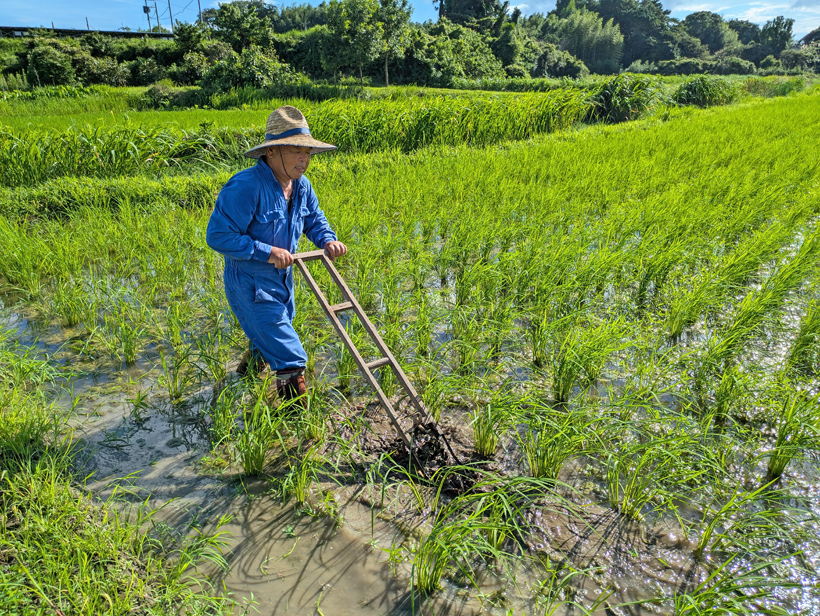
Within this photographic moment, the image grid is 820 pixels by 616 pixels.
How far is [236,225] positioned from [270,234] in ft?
0.61

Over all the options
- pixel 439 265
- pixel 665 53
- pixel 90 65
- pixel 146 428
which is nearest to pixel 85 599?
pixel 146 428

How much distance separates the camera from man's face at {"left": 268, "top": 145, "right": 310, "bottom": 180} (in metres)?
2.27

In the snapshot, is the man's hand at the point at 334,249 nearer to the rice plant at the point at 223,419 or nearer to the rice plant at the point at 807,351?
the rice plant at the point at 223,419

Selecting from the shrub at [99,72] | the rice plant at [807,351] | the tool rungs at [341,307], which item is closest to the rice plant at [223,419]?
the tool rungs at [341,307]

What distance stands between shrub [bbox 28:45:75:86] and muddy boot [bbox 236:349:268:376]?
22.6 metres

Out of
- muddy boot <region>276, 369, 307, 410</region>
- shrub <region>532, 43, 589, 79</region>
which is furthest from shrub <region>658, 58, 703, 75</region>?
muddy boot <region>276, 369, 307, 410</region>

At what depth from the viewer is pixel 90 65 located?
65.6 ft

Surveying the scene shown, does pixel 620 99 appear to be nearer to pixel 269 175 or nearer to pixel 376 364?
pixel 269 175

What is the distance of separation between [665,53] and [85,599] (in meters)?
76.6

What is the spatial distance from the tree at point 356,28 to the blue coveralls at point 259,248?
55.8ft

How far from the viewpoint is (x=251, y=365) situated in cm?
254

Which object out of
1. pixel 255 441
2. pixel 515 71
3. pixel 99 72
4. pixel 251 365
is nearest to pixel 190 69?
pixel 99 72

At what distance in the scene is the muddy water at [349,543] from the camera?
159 centimetres

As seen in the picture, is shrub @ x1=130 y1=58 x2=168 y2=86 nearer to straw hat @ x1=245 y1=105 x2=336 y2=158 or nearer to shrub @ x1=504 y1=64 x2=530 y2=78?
shrub @ x1=504 y1=64 x2=530 y2=78
